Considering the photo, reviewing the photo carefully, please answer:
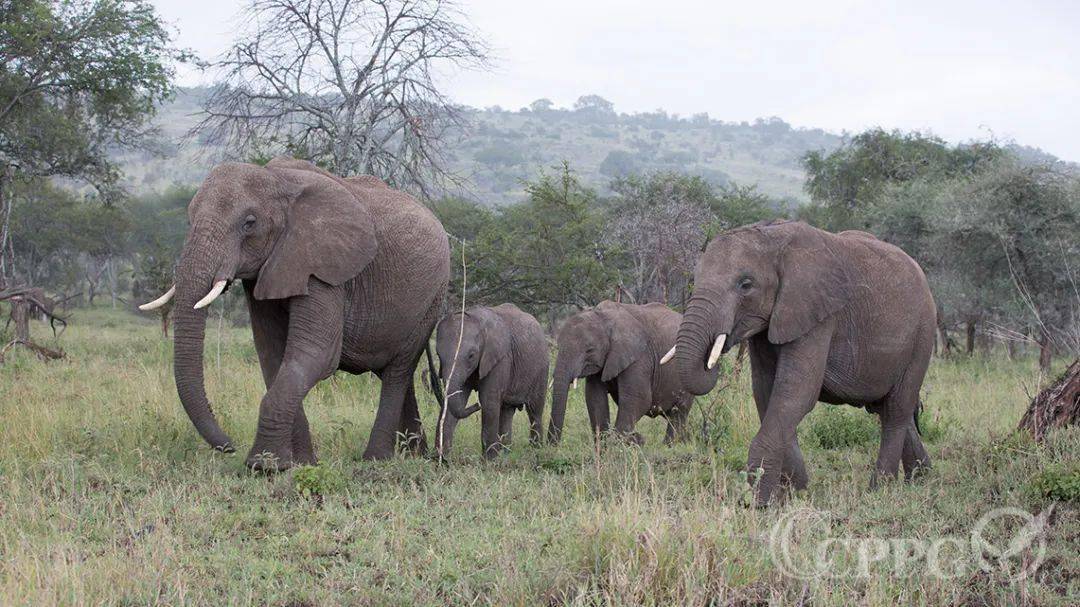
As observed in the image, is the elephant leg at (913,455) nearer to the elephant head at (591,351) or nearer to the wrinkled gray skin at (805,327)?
the wrinkled gray skin at (805,327)

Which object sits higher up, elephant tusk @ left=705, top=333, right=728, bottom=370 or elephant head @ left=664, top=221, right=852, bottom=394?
elephant head @ left=664, top=221, right=852, bottom=394

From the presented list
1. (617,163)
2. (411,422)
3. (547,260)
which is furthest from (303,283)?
(617,163)

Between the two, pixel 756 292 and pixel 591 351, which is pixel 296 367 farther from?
pixel 591 351

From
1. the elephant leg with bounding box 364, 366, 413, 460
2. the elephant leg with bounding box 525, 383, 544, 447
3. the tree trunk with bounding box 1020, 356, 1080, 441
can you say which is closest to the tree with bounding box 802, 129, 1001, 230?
the elephant leg with bounding box 525, 383, 544, 447

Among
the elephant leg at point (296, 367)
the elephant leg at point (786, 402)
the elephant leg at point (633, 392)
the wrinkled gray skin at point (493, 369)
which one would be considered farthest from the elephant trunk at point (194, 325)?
the elephant leg at point (633, 392)

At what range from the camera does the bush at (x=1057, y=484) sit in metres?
6.82

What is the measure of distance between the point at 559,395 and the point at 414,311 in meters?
2.31

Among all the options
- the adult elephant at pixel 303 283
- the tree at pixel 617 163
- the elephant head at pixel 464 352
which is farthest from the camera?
the tree at pixel 617 163

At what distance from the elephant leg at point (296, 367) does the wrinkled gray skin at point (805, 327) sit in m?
2.72

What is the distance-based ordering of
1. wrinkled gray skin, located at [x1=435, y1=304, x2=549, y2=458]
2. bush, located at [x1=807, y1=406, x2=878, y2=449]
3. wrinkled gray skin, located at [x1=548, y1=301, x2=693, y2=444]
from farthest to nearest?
wrinkled gray skin, located at [x1=548, y1=301, x2=693, y2=444]
bush, located at [x1=807, y1=406, x2=878, y2=449]
wrinkled gray skin, located at [x1=435, y1=304, x2=549, y2=458]

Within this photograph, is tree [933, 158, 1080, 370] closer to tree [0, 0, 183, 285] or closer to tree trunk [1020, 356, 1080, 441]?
tree trunk [1020, 356, 1080, 441]

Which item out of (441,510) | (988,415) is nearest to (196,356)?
(441,510)

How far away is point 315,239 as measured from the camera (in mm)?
7961

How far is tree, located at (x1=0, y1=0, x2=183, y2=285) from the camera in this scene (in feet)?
56.5
